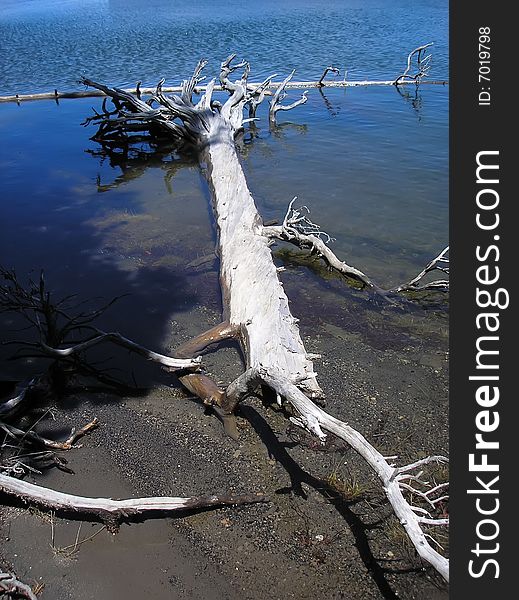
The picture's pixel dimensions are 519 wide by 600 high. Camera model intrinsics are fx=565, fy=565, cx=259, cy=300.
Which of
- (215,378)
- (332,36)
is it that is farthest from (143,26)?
(215,378)

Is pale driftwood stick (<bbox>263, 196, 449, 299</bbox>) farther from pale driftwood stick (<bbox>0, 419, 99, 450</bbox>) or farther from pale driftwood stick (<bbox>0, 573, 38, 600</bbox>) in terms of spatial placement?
pale driftwood stick (<bbox>0, 573, 38, 600</bbox>)

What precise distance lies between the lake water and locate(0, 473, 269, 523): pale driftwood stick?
2.81 metres

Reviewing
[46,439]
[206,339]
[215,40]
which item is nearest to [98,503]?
[46,439]

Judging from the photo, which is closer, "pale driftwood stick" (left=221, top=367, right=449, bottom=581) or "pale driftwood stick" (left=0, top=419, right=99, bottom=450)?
"pale driftwood stick" (left=221, top=367, right=449, bottom=581)

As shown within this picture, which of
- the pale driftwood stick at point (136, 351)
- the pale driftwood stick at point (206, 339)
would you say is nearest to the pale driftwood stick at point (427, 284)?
the pale driftwood stick at point (206, 339)

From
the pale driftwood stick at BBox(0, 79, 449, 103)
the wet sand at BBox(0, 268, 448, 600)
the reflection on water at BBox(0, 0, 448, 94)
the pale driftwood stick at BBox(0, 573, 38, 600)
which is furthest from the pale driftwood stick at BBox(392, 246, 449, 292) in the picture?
the reflection on water at BBox(0, 0, 448, 94)

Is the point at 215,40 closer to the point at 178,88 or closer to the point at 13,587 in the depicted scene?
the point at 178,88

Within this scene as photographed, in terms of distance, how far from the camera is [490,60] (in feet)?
13.2

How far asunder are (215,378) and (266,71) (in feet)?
58.9

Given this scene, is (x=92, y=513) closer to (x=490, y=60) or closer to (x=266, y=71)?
(x=490, y=60)

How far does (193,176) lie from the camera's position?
12.8 metres

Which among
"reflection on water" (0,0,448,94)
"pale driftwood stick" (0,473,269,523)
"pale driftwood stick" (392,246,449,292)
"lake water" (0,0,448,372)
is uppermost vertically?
"reflection on water" (0,0,448,94)

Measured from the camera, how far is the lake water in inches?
341

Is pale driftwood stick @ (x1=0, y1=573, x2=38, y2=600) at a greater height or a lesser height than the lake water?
lesser
